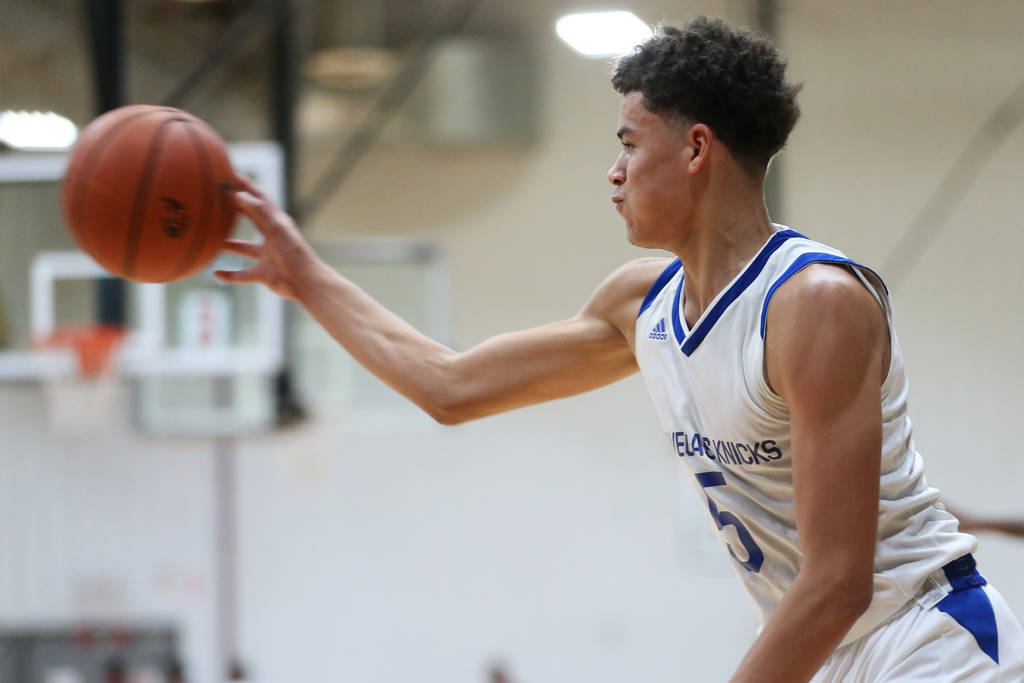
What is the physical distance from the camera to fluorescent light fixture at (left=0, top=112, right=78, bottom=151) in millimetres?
7086

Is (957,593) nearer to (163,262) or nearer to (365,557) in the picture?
(163,262)

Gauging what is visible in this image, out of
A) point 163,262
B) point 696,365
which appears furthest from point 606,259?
point 696,365

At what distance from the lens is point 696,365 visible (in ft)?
5.20

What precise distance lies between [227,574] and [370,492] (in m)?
1.02

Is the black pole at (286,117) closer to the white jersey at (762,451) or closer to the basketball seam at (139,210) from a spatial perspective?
the basketball seam at (139,210)

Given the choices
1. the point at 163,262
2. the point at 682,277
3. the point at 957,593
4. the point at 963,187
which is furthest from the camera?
the point at 963,187

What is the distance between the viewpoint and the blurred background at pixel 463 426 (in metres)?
6.97

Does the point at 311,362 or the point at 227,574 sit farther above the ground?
the point at 311,362

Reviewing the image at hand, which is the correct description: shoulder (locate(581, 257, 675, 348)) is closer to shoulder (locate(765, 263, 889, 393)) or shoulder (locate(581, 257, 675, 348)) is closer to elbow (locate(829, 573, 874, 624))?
shoulder (locate(765, 263, 889, 393))

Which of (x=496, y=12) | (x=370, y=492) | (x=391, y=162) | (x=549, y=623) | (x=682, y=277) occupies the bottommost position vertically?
(x=549, y=623)

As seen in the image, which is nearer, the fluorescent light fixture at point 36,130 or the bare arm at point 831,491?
the bare arm at point 831,491

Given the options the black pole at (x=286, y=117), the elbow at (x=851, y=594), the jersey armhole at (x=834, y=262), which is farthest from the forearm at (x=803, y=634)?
the black pole at (x=286, y=117)

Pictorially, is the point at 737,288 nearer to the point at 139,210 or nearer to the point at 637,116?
the point at 637,116

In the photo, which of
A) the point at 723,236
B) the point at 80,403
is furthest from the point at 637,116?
the point at 80,403
